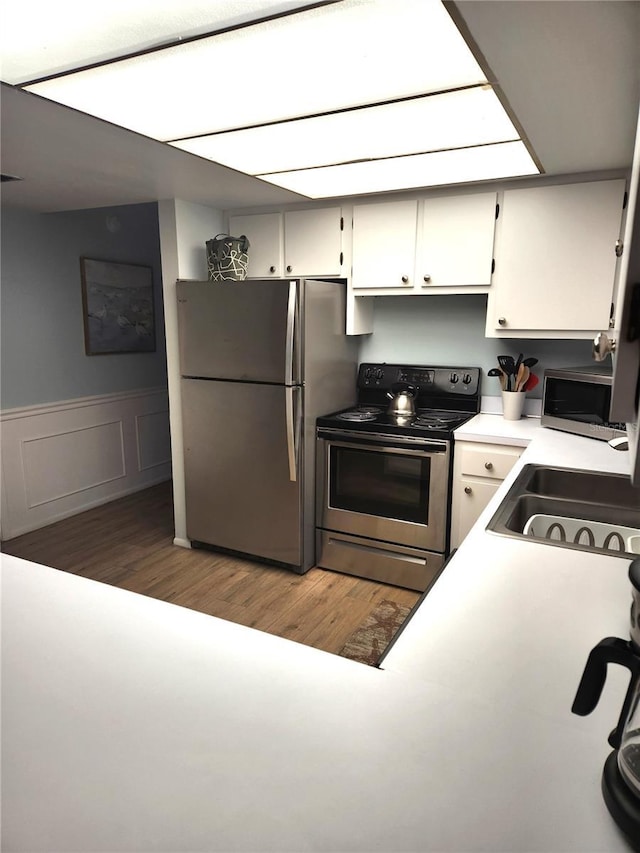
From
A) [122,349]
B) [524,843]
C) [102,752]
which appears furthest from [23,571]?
[122,349]

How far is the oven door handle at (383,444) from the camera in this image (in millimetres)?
2731

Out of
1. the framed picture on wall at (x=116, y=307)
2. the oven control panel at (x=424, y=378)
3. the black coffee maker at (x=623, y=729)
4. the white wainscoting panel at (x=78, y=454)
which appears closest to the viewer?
the black coffee maker at (x=623, y=729)

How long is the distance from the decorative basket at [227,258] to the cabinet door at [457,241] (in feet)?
3.30

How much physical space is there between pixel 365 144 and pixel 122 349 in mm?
3031

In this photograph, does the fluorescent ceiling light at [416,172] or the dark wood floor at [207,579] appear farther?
the dark wood floor at [207,579]

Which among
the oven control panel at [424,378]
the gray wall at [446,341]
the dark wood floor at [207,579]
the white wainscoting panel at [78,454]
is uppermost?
the gray wall at [446,341]

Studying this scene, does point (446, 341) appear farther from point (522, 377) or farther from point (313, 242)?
point (313, 242)

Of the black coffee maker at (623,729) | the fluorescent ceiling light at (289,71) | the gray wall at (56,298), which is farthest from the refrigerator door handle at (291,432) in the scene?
the black coffee maker at (623,729)

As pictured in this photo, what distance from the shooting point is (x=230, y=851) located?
0.57m

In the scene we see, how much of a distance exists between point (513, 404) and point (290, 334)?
126 centimetres

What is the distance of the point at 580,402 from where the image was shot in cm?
260

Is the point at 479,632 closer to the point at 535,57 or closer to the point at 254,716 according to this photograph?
the point at 254,716

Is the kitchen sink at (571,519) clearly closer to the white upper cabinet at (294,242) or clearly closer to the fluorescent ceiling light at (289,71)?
the fluorescent ceiling light at (289,71)

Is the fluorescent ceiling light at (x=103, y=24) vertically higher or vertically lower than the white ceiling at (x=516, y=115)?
lower
